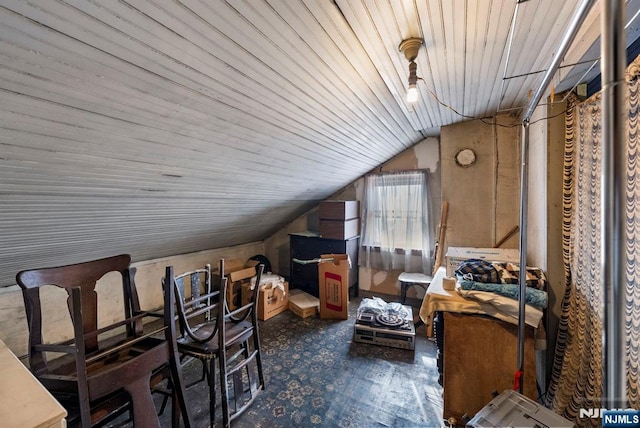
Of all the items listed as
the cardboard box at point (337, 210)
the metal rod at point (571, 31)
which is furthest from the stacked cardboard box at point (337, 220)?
the metal rod at point (571, 31)

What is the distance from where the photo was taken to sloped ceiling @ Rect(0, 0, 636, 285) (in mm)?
849

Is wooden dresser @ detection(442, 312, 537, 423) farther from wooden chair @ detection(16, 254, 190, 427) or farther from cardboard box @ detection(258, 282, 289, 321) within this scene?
cardboard box @ detection(258, 282, 289, 321)

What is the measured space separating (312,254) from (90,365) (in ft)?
8.56

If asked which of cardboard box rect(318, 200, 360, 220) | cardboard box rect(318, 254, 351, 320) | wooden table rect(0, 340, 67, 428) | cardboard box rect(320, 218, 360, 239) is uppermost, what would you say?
cardboard box rect(318, 200, 360, 220)

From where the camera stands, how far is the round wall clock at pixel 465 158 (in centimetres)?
279

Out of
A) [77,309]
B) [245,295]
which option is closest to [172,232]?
[245,295]

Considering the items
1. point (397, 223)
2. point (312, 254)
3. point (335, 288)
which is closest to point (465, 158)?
Result: point (397, 223)

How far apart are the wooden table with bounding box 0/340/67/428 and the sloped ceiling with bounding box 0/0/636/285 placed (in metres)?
0.84

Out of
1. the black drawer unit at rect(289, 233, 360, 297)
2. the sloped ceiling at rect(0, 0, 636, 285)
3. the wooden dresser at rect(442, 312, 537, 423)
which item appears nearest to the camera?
the sloped ceiling at rect(0, 0, 636, 285)

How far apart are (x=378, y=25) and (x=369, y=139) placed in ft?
4.85

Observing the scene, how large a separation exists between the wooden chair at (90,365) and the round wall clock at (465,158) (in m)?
2.94

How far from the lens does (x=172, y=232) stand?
8.69 feet

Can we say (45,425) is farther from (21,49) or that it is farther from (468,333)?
(468,333)

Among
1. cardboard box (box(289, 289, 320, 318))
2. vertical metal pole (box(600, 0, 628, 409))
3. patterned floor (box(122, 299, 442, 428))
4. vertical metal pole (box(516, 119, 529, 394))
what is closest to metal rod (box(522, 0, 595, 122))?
vertical metal pole (box(600, 0, 628, 409))
